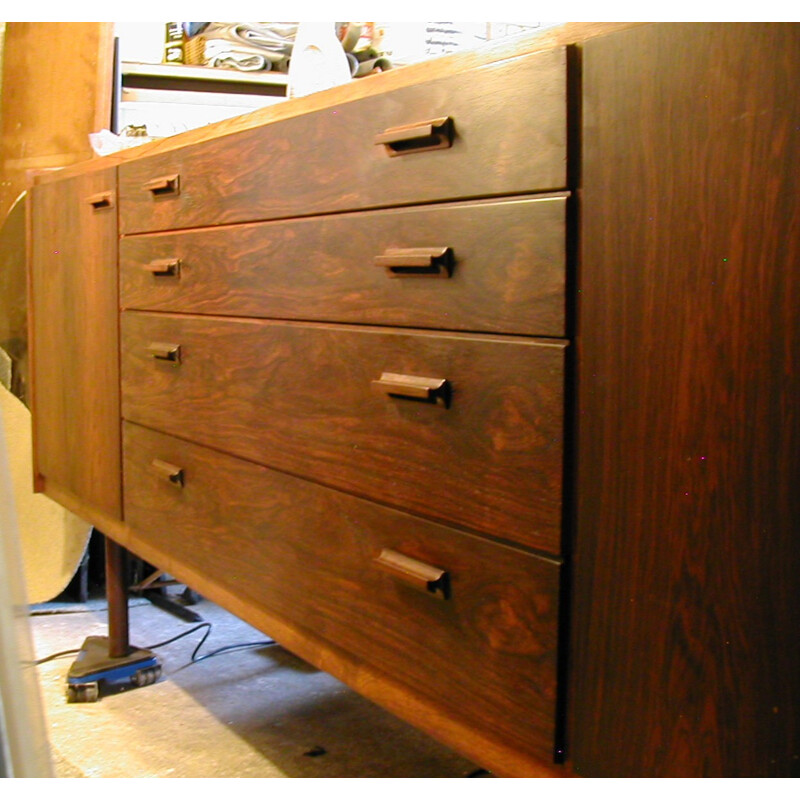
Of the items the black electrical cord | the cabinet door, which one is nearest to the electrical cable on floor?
the black electrical cord

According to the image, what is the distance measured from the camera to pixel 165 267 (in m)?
1.34

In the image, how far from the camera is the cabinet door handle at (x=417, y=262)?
82 centimetres

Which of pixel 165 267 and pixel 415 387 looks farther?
pixel 165 267

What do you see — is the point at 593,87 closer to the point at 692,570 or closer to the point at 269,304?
the point at 692,570

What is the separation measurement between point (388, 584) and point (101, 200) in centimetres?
95

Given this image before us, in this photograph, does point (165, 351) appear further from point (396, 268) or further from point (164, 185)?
→ point (396, 268)

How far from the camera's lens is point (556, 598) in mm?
744

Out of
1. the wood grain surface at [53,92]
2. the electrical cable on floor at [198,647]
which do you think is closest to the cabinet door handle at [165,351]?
the electrical cable on floor at [198,647]

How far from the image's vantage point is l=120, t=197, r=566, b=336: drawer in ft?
2.42

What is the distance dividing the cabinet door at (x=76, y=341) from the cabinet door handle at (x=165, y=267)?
0.60ft

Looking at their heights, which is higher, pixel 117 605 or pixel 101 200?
pixel 101 200

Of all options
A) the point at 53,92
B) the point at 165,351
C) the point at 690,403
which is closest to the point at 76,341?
the point at 165,351
